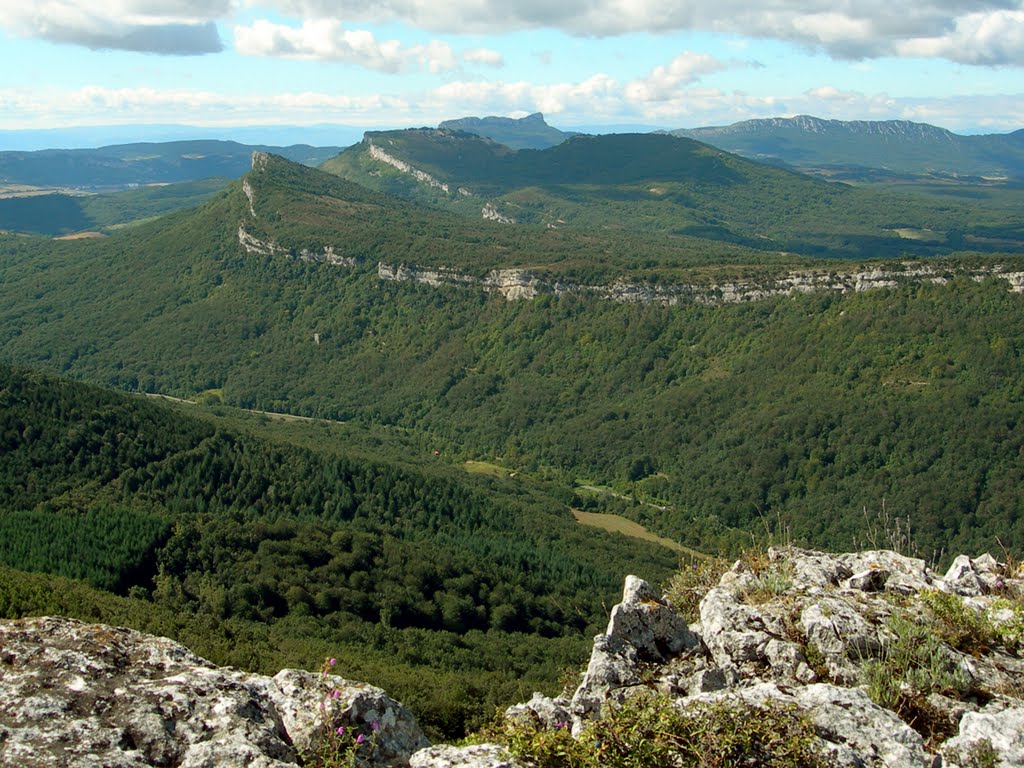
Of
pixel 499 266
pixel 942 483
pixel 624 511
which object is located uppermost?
pixel 499 266

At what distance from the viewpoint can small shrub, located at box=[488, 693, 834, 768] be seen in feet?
39.3

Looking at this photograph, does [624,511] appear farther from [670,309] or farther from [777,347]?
[670,309]

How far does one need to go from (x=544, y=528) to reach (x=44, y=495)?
48894mm

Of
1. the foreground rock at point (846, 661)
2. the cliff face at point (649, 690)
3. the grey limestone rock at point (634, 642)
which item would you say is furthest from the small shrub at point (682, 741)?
the grey limestone rock at point (634, 642)

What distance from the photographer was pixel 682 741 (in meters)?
12.2

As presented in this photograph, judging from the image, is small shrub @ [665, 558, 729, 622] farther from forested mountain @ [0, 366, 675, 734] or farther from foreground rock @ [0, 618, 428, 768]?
forested mountain @ [0, 366, 675, 734]

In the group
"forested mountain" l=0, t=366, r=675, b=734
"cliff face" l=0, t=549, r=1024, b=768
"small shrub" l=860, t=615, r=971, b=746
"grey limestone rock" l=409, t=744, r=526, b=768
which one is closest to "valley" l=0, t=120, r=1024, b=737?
"forested mountain" l=0, t=366, r=675, b=734

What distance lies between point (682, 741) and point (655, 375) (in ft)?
461

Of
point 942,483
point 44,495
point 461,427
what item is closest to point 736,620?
point 44,495

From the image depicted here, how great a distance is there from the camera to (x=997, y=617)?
668 inches

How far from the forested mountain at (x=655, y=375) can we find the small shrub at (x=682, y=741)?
210ft

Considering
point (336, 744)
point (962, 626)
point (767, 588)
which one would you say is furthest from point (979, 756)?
point (336, 744)

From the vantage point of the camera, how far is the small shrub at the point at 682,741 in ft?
39.3

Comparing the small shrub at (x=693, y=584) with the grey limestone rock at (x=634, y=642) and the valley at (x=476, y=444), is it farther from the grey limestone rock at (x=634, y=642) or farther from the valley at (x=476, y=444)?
the grey limestone rock at (x=634, y=642)
